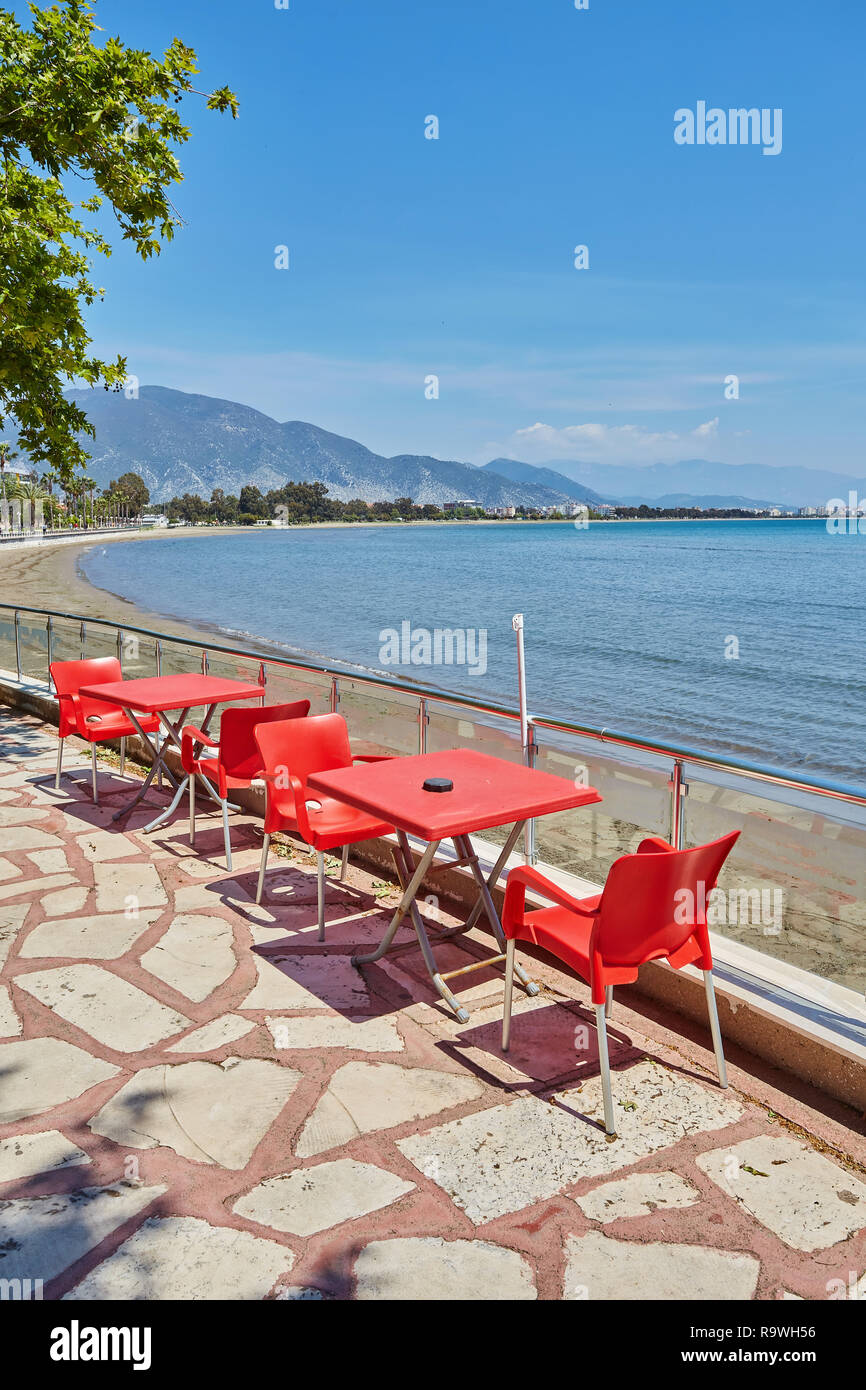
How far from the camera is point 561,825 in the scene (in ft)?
16.3

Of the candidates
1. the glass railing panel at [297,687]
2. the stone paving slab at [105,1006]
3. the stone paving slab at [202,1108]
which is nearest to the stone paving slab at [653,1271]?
the stone paving slab at [202,1108]

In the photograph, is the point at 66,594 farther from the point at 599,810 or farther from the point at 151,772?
the point at 599,810

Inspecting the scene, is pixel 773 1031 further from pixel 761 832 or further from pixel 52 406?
pixel 52 406

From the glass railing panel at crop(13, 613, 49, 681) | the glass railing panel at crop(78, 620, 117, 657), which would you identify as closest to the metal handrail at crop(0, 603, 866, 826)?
the glass railing panel at crop(78, 620, 117, 657)

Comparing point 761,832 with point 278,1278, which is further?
point 761,832

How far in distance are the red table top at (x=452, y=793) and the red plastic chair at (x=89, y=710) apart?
11.0 feet

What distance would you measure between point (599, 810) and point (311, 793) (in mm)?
1753

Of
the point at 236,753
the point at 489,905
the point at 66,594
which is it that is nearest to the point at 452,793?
the point at 489,905

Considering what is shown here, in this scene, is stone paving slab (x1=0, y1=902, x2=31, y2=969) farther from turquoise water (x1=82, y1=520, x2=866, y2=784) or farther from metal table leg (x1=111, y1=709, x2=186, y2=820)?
turquoise water (x1=82, y1=520, x2=866, y2=784)

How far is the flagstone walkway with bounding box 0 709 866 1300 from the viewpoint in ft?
8.02

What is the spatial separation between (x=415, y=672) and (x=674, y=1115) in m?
22.7

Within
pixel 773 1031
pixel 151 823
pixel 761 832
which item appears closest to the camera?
pixel 773 1031
